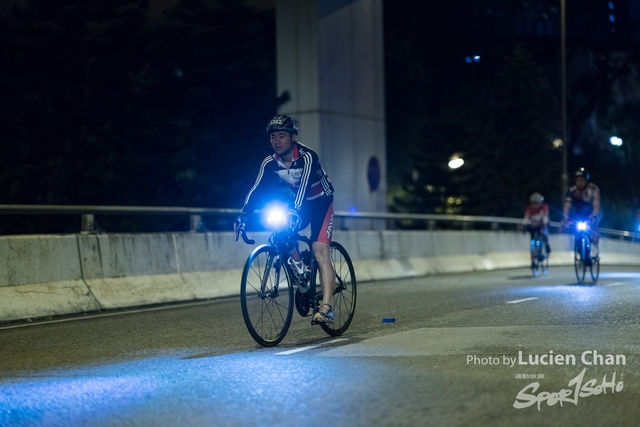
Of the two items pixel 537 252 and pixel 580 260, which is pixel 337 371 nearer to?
pixel 580 260

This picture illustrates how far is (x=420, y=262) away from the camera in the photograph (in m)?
22.4

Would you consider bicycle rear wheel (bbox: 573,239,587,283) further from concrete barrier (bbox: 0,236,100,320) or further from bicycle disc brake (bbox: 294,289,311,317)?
bicycle disc brake (bbox: 294,289,311,317)

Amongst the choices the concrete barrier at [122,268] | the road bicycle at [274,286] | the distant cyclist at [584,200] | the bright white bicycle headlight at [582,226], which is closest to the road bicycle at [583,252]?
the bright white bicycle headlight at [582,226]

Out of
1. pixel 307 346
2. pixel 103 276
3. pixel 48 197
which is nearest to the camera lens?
pixel 307 346

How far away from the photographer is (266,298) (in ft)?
30.0

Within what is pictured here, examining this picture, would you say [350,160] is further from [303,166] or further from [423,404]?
[423,404]

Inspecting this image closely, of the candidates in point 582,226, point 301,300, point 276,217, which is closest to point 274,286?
point 301,300

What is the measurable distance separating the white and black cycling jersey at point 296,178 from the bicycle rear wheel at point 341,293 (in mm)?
644

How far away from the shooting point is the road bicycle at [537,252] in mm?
21484

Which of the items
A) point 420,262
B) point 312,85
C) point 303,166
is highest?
point 312,85

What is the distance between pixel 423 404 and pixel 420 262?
1628 cm

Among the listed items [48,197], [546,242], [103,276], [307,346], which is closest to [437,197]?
[48,197]

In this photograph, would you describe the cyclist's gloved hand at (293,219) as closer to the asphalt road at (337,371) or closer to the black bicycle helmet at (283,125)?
the black bicycle helmet at (283,125)

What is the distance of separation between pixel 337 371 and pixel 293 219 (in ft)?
6.92
